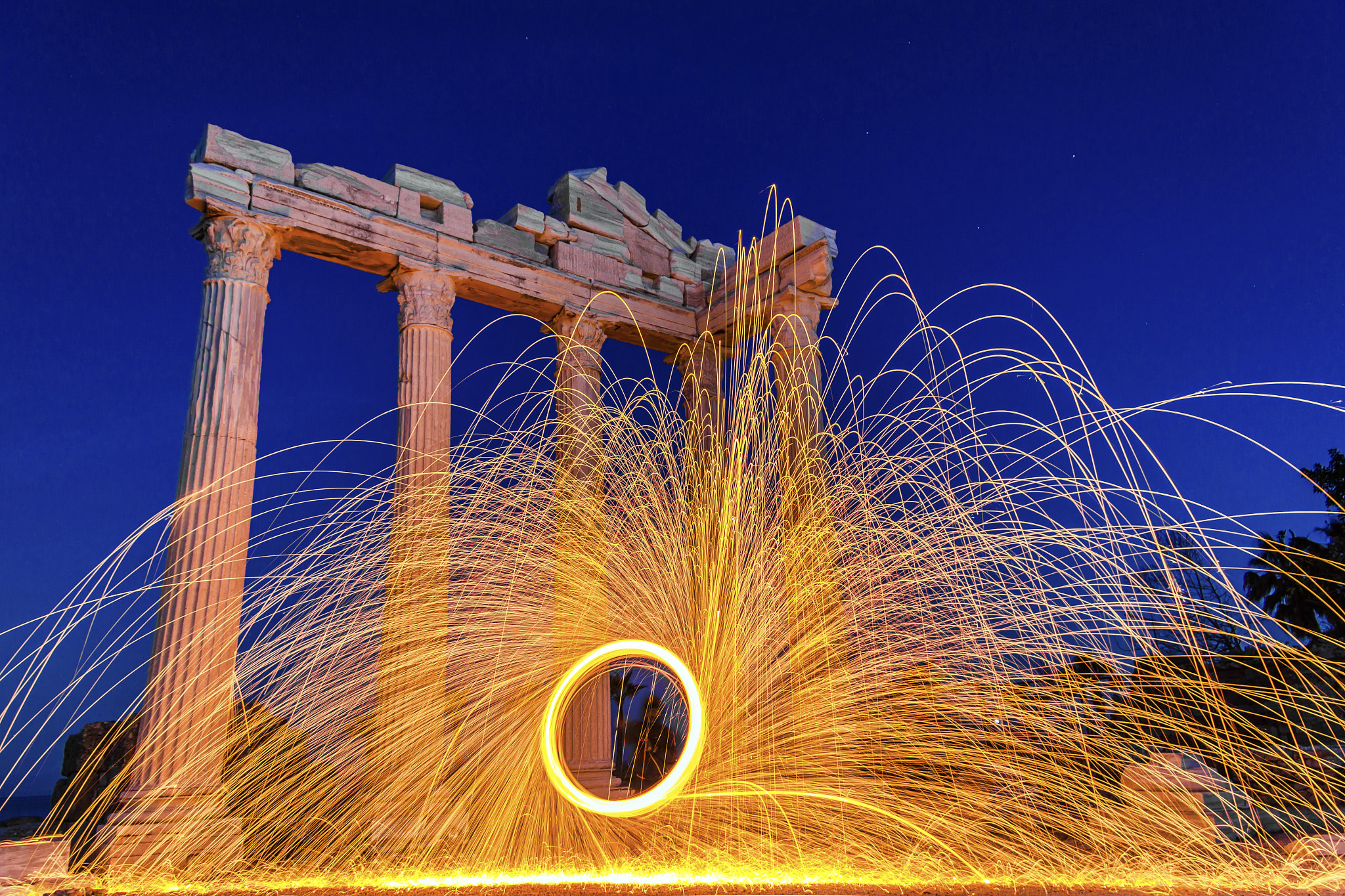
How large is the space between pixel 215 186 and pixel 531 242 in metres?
5.55

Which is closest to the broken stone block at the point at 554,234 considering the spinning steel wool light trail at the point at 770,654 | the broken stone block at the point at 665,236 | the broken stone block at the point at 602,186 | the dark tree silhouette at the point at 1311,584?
the broken stone block at the point at 602,186

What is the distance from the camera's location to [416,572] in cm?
1064

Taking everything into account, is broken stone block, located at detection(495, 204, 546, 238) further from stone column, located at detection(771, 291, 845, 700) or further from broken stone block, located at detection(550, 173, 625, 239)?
stone column, located at detection(771, 291, 845, 700)

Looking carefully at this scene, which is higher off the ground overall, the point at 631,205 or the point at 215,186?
the point at 631,205

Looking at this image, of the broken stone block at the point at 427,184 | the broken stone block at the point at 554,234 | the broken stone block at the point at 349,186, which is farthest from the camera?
the broken stone block at the point at 554,234

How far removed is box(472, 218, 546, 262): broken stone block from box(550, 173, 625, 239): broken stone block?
102cm

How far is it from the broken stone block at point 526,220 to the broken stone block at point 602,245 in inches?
32.4

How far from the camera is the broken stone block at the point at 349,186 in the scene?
45.3 ft

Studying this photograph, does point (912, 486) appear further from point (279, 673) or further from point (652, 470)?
point (279, 673)

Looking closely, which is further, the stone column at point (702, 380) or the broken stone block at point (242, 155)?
the stone column at point (702, 380)

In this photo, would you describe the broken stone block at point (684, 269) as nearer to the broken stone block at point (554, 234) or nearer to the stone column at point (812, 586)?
the broken stone block at point (554, 234)

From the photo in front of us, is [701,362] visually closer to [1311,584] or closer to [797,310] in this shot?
[797,310]

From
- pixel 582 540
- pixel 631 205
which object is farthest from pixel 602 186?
pixel 582 540

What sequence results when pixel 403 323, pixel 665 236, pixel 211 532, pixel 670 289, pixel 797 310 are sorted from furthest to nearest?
pixel 665 236
pixel 670 289
pixel 797 310
pixel 403 323
pixel 211 532
